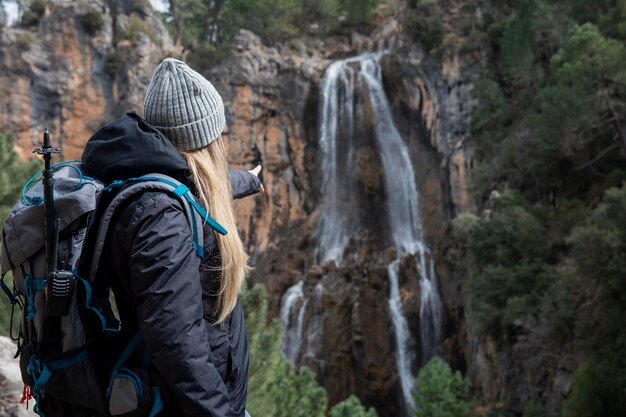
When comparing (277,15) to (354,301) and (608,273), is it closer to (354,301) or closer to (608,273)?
(354,301)

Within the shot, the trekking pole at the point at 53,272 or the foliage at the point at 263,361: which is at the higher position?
the trekking pole at the point at 53,272

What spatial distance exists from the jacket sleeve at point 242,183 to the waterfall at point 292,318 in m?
18.8

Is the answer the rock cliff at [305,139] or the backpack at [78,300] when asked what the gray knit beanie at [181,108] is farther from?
the rock cliff at [305,139]

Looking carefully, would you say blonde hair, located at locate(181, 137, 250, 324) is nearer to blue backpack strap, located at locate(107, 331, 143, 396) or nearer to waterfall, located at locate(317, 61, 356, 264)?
blue backpack strap, located at locate(107, 331, 143, 396)

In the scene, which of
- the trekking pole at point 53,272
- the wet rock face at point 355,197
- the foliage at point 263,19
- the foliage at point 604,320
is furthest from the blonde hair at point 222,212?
the foliage at point 263,19

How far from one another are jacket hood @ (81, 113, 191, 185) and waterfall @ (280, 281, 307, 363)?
63.5ft

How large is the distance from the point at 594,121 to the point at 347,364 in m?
10.4

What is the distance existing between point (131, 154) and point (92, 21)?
25199 millimetres

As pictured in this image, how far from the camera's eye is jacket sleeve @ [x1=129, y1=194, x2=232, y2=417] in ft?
5.09

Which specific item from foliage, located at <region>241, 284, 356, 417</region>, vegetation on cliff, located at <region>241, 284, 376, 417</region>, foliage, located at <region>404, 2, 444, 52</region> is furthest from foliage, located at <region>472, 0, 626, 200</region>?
foliage, located at <region>241, 284, 356, 417</region>

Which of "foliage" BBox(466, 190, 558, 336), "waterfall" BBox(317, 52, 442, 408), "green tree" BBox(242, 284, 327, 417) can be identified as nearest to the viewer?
"green tree" BBox(242, 284, 327, 417)

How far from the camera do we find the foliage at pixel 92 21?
24603 mm

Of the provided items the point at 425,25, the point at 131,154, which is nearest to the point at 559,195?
the point at 425,25

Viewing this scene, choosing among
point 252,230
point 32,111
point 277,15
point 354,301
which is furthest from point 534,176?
point 32,111
